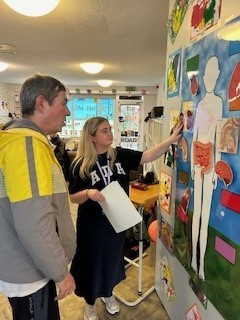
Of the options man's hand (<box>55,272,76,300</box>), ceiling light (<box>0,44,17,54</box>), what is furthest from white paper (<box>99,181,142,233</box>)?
ceiling light (<box>0,44,17,54</box>)

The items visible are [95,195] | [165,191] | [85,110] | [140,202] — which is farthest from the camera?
[85,110]

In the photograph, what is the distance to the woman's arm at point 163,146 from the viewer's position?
1.51 meters

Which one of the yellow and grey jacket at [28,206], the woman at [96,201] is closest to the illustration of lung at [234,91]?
the woman at [96,201]

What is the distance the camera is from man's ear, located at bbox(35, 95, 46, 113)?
108cm

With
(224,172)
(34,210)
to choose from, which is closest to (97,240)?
(34,210)

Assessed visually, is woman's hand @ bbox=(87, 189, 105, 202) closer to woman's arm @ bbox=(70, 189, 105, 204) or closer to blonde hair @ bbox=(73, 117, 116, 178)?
woman's arm @ bbox=(70, 189, 105, 204)

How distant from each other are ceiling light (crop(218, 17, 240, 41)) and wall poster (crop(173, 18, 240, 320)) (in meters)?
0.02

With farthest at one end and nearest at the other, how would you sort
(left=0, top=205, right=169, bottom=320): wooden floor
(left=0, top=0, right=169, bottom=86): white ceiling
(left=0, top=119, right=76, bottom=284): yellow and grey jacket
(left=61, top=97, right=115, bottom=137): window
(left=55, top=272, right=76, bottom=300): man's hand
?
(left=61, top=97, right=115, bottom=137): window, (left=0, top=0, right=169, bottom=86): white ceiling, (left=0, top=205, right=169, bottom=320): wooden floor, (left=55, top=272, right=76, bottom=300): man's hand, (left=0, top=119, right=76, bottom=284): yellow and grey jacket

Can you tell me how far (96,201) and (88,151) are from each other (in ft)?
1.05

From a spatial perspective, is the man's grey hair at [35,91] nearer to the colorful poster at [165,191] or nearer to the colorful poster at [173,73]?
the colorful poster at [173,73]

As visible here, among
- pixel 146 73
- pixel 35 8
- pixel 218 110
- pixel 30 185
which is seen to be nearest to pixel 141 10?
pixel 35 8

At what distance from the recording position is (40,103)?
1079mm

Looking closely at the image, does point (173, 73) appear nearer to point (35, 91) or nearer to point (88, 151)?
point (88, 151)

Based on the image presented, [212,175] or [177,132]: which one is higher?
[177,132]
